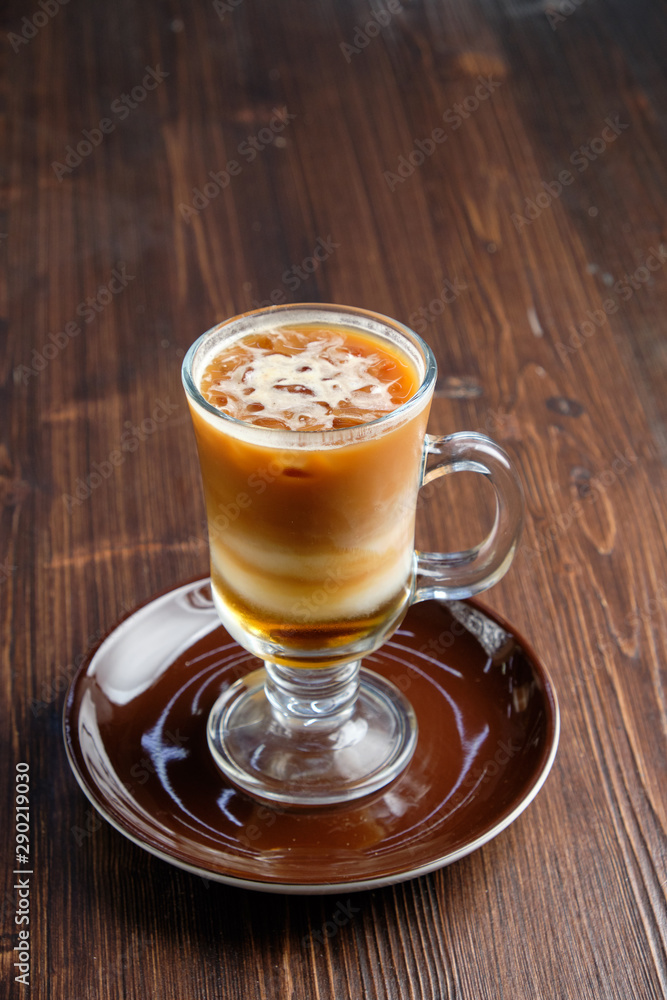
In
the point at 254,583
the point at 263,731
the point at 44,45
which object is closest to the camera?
the point at 254,583

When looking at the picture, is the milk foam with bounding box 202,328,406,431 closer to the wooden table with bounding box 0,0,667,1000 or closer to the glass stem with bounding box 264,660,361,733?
the glass stem with bounding box 264,660,361,733

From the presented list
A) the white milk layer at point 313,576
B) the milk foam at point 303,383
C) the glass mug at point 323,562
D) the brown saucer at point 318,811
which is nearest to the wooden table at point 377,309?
the brown saucer at point 318,811

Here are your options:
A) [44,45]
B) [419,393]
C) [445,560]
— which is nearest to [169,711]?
[445,560]

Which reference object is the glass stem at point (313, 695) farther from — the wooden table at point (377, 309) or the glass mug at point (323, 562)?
the wooden table at point (377, 309)

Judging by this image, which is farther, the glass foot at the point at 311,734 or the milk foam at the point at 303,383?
the glass foot at the point at 311,734

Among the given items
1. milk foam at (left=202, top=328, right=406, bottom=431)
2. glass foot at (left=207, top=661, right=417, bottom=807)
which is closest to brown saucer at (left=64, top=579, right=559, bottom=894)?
glass foot at (left=207, top=661, right=417, bottom=807)

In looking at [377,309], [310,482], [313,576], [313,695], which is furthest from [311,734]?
[377,309]

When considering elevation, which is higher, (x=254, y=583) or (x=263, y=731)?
(x=254, y=583)

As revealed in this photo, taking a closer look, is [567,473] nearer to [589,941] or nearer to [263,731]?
[263,731]

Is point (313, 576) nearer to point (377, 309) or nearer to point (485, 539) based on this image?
point (485, 539)
